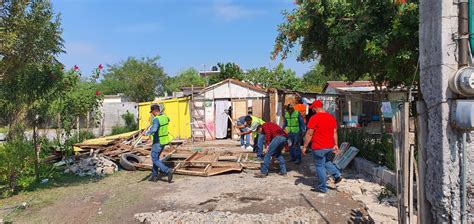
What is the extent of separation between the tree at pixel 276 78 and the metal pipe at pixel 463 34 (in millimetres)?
31392

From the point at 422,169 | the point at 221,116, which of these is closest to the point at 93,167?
the point at 422,169

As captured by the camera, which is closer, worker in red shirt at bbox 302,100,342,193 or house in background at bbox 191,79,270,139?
worker in red shirt at bbox 302,100,342,193

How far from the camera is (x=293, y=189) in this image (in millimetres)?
7344

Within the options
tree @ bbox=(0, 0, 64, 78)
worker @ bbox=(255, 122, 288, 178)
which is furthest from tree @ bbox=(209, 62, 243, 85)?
tree @ bbox=(0, 0, 64, 78)

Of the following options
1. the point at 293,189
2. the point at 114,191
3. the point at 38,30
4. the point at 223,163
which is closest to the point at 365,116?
the point at 223,163

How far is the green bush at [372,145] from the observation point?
7961mm

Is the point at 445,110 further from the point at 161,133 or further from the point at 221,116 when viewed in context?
the point at 221,116

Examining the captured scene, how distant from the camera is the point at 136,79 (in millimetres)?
42969

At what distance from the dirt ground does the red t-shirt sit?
35.4 inches

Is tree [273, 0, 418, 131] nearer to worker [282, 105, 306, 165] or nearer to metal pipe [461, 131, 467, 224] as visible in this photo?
worker [282, 105, 306, 165]

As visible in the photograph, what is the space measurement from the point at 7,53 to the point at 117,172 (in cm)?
456

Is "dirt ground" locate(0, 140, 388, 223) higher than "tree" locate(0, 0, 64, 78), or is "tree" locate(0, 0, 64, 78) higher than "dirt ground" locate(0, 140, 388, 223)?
"tree" locate(0, 0, 64, 78)

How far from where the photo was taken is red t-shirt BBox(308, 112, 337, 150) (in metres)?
6.95

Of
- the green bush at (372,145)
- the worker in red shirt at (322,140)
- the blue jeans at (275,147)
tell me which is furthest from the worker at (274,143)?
the green bush at (372,145)
